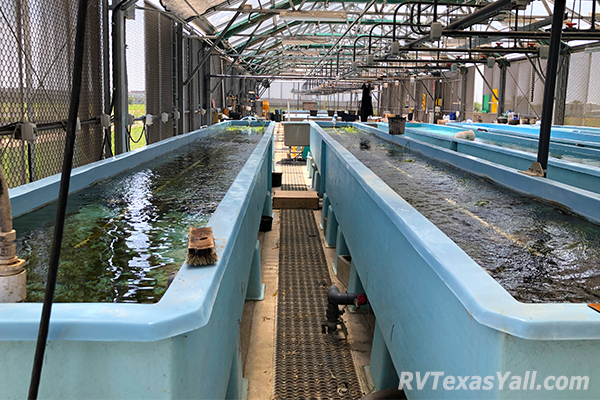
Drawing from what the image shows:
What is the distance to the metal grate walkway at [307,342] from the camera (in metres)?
3.01

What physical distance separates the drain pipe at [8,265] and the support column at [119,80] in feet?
18.8

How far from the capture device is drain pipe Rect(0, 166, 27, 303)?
1.32 meters

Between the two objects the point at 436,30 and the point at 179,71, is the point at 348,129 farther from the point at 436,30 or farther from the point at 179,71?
the point at 436,30

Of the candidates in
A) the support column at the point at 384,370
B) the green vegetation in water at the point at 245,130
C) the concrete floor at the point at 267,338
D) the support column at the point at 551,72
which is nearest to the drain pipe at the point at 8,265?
the concrete floor at the point at 267,338

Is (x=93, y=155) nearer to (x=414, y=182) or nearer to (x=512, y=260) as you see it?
(x=414, y=182)

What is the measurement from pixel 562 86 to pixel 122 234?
12350mm

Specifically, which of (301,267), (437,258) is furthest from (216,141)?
(437,258)

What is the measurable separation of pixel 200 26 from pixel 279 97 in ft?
111

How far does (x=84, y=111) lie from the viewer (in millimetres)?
6113

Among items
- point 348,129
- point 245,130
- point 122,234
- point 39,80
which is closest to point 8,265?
point 122,234

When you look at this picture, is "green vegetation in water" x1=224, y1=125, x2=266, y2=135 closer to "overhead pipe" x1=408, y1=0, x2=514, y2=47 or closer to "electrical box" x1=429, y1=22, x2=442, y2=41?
"electrical box" x1=429, y1=22, x2=442, y2=41

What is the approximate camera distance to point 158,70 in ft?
31.0

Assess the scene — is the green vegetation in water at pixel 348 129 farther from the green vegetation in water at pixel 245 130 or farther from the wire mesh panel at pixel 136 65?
the wire mesh panel at pixel 136 65

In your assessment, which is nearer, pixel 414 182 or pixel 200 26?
pixel 414 182
